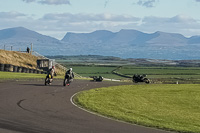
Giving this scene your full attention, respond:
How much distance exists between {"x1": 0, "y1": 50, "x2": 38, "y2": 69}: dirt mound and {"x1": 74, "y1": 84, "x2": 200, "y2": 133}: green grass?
1837 inches

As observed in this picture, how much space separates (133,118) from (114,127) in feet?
9.70

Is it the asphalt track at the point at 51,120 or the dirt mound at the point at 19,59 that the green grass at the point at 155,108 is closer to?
the asphalt track at the point at 51,120

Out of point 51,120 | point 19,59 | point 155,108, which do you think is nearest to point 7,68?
point 19,59

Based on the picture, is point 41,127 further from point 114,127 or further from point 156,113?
point 156,113

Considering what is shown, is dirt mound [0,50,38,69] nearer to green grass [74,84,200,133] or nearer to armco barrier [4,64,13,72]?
armco barrier [4,64,13,72]

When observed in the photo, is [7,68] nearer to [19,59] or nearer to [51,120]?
[19,59]

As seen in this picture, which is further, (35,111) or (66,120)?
(35,111)

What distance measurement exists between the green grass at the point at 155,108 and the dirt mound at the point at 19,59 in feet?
153

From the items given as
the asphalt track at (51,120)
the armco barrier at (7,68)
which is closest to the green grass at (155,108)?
the asphalt track at (51,120)

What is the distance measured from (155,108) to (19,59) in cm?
5796

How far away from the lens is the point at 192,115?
81.8 feet

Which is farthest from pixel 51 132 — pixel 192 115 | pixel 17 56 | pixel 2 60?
pixel 17 56

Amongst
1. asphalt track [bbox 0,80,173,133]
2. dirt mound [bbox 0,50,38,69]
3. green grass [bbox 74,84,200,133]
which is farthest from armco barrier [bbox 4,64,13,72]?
asphalt track [bbox 0,80,173,133]

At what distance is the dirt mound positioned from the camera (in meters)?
77.0
